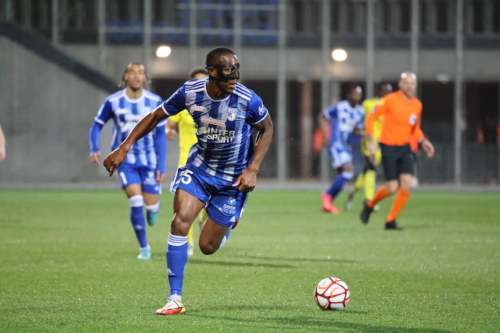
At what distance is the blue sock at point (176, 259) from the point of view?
631 cm

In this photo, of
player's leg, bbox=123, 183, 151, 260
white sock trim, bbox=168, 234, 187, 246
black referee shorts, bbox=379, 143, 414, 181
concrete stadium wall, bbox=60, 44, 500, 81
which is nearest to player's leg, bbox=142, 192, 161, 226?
player's leg, bbox=123, 183, 151, 260

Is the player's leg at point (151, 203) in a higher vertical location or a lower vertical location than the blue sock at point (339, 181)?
higher

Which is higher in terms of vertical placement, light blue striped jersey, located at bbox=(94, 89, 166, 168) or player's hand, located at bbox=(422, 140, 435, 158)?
light blue striped jersey, located at bbox=(94, 89, 166, 168)

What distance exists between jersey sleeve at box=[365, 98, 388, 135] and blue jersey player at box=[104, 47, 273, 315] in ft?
21.6

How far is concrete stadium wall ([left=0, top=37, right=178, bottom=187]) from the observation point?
2559 cm

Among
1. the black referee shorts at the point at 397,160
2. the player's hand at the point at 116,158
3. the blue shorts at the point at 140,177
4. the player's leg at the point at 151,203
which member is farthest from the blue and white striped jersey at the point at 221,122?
the black referee shorts at the point at 397,160

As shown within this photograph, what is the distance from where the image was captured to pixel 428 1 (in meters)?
27.8

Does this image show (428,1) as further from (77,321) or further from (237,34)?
(77,321)

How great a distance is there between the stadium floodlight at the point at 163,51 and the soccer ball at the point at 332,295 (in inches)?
849

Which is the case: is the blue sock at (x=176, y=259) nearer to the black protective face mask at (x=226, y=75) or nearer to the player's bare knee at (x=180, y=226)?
the player's bare knee at (x=180, y=226)

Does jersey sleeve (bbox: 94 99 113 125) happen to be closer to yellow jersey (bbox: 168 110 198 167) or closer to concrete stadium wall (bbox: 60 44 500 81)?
yellow jersey (bbox: 168 110 198 167)

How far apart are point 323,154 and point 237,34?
4678 millimetres

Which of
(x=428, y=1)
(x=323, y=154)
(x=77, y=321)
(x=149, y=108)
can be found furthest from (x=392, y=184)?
(x=428, y=1)

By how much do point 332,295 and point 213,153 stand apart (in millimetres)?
1395
